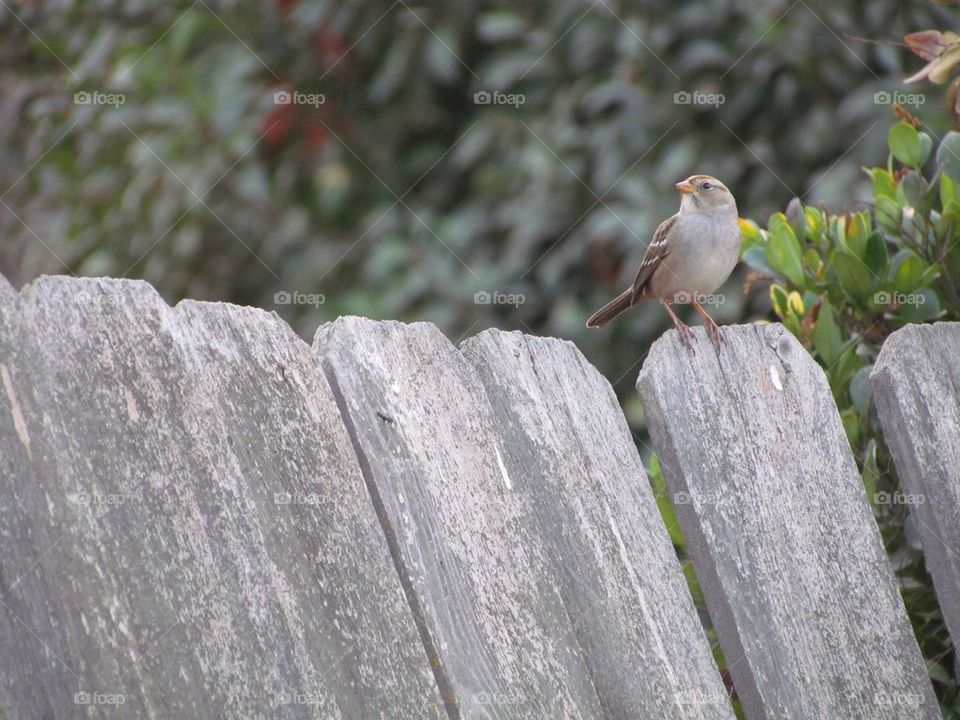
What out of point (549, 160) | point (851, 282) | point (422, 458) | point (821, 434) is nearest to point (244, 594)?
point (422, 458)

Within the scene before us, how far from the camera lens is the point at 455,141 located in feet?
15.6

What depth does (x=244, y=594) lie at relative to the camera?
1552 mm

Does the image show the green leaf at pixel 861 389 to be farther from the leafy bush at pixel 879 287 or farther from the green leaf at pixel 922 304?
the green leaf at pixel 922 304

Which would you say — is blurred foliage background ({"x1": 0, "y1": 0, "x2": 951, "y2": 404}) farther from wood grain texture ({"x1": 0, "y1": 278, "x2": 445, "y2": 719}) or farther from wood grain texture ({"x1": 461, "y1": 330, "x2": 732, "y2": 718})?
wood grain texture ({"x1": 0, "y1": 278, "x2": 445, "y2": 719})

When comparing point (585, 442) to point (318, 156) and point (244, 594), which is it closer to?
point (244, 594)

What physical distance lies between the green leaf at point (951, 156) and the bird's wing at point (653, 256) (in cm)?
106

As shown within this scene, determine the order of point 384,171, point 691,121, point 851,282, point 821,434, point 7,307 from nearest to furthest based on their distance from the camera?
1. point 7,307
2. point 821,434
3. point 851,282
4. point 691,121
5. point 384,171

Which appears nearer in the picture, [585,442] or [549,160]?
[585,442]

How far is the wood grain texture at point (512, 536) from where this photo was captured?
5.65ft

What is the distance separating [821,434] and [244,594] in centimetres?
113

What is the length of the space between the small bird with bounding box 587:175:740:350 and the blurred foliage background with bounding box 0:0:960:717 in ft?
1.37

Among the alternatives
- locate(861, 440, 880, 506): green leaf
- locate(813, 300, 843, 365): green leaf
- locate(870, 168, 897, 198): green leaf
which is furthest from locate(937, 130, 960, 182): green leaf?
locate(861, 440, 880, 506): green leaf

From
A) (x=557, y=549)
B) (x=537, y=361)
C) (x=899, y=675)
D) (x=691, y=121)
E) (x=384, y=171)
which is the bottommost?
(x=899, y=675)

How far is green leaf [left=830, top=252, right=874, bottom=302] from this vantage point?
8.29 ft
